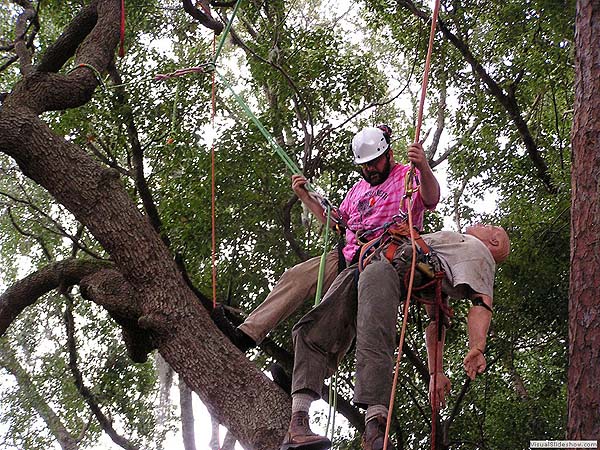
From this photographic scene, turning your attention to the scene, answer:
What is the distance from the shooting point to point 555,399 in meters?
6.18

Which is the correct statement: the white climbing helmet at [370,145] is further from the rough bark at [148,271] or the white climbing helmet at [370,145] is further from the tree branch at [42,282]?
the tree branch at [42,282]

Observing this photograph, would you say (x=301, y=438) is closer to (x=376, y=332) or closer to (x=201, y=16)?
(x=376, y=332)

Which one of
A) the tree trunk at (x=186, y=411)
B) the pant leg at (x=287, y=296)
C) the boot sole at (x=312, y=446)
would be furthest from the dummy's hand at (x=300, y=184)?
the tree trunk at (x=186, y=411)

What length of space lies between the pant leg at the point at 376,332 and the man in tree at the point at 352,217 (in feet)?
1.38

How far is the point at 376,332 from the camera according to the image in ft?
8.91

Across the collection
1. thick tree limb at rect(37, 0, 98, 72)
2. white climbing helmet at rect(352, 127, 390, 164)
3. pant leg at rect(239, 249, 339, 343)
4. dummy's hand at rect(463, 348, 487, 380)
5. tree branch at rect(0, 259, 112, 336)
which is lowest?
dummy's hand at rect(463, 348, 487, 380)

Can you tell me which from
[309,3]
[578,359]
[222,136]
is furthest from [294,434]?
[309,3]

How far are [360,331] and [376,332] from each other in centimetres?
6

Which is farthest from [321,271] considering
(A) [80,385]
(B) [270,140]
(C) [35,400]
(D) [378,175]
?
(C) [35,400]

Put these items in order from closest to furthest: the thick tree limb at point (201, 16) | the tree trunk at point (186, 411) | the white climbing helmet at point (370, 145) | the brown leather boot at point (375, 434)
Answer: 1. the brown leather boot at point (375, 434)
2. the white climbing helmet at point (370, 145)
3. the thick tree limb at point (201, 16)
4. the tree trunk at point (186, 411)

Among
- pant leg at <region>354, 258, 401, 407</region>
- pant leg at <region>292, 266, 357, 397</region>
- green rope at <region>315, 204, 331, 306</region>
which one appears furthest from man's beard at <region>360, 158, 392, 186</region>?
pant leg at <region>354, 258, 401, 407</region>

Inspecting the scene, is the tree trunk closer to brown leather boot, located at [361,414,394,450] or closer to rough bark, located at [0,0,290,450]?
rough bark, located at [0,0,290,450]

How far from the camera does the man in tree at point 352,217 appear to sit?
3344 millimetres

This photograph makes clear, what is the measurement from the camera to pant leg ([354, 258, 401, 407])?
2.61 meters
